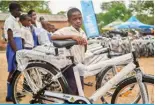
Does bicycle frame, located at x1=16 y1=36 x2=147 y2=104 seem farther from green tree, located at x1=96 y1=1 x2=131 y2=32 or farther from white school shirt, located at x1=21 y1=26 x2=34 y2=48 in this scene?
green tree, located at x1=96 y1=1 x2=131 y2=32

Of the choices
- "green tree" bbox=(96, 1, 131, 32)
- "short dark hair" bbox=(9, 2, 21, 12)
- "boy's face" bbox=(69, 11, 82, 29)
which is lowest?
"green tree" bbox=(96, 1, 131, 32)

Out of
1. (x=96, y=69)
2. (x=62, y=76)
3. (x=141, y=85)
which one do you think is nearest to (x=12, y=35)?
(x=62, y=76)

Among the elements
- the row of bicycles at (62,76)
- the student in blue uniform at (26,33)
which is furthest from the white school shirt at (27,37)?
the row of bicycles at (62,76)

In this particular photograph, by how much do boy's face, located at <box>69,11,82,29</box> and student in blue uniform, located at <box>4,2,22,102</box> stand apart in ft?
4.05

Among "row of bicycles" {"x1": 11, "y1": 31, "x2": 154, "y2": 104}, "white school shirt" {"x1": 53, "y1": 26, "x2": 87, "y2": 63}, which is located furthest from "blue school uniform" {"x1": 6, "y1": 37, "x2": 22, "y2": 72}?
"white school shirt" {"x1": 53, "y1": 26, "x2": 87, "y2": 63}

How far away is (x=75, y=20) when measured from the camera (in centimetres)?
369

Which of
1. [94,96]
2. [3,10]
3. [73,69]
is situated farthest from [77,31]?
[3,10]

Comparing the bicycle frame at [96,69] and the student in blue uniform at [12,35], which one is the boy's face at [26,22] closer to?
the student in blue uniform at [12,35]

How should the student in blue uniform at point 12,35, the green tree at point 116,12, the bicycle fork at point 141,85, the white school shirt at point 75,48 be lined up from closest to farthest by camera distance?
the bicycle fork at point 141,85 < the white school shirt at point 75,48 < the student in blue uniform at point 12,35 < the green tree at point 116,12

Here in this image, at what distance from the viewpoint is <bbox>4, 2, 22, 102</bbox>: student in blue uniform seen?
4660mm

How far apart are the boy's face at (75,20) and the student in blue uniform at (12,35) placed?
1234mm

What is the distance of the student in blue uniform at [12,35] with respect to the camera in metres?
4.66

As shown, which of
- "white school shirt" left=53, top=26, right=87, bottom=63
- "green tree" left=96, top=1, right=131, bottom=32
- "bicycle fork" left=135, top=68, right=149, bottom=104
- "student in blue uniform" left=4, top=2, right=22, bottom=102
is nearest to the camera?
"bicycle fork" left=135, top=68, right=149, bottom=104

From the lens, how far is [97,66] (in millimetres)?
3414
